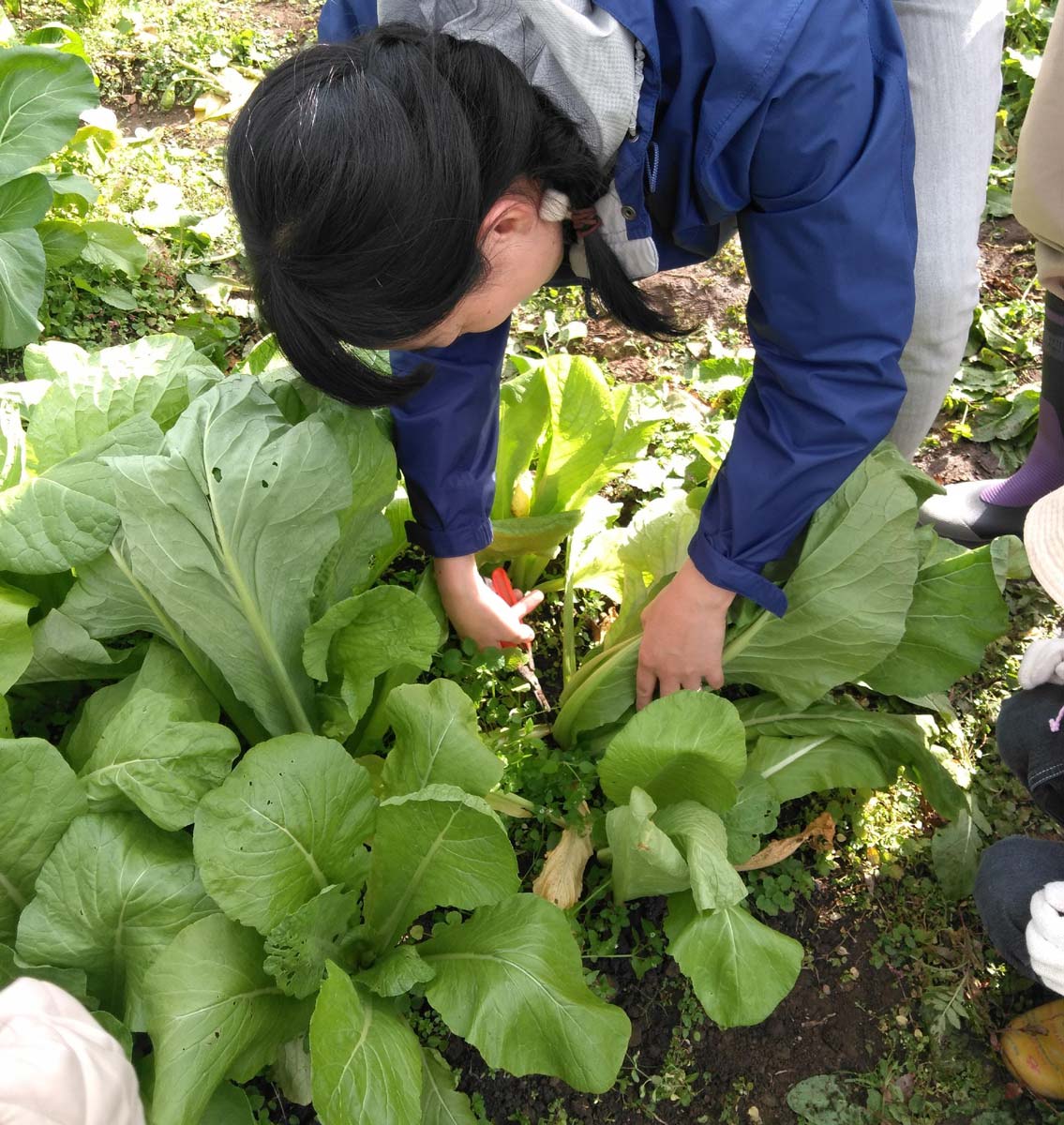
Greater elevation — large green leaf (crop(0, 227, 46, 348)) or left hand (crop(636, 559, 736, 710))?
large green leaf (crop(0, 227, 46, 348))

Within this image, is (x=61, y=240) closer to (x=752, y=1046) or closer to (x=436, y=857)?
(x=436, y=857)

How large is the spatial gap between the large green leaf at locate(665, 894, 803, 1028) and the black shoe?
3.85ft

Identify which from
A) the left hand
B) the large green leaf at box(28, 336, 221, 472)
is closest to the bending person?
the left hand

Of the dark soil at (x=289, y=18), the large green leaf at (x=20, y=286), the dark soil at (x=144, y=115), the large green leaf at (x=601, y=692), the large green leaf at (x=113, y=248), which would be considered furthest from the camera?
the dark soil at (x=289, y=18)

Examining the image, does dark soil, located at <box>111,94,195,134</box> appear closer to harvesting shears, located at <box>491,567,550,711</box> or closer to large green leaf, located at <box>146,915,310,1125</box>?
harvesting shears, located at <box>491,567,550,711</box>

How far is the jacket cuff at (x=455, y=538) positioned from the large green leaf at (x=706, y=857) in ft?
1.70

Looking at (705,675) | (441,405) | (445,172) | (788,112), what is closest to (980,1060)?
(705,675)

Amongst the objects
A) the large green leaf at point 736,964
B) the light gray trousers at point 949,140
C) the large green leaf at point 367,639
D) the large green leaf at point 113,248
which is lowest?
the large green leaf at point 736,964

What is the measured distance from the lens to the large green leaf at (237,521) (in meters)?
1.48

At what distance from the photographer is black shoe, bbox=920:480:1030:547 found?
2.38 m

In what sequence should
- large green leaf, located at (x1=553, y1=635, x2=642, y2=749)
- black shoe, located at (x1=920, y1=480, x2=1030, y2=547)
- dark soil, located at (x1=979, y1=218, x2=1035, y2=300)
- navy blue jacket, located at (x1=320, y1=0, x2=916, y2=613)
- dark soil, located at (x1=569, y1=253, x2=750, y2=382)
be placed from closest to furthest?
navy blue jacket, located at (x1=320, y1=0, x2=916, y2=613), large green leaf, located at (x1=553, y1=635, x2=642, y2=749), black shoe, located at (x1=920, y1=480, x2=1030, y2=547), dark soil, located at (x1=569, y1=253, x2=750, y2=382), dark soil, located at (x1=979, y1=218, x2=1035, y2=300)

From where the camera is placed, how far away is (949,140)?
64.7 inches

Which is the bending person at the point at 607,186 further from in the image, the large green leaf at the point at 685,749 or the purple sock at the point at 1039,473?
the purple sock at the point at 1039,473

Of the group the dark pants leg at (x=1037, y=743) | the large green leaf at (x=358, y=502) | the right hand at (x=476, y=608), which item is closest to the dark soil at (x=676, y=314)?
the right hand at (x=476, y=608)
